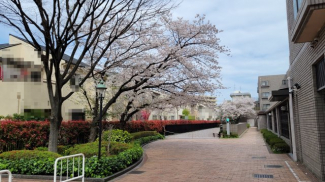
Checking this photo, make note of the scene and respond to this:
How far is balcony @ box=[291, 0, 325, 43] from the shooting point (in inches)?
197

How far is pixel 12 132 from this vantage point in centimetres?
1134

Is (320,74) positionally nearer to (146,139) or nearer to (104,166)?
(104,166)

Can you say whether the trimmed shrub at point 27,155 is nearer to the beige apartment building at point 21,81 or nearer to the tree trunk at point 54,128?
the tree trunk at point 54,128

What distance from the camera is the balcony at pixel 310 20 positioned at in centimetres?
502

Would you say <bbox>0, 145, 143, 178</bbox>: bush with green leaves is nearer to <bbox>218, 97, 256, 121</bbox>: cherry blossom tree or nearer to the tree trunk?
the tree trunk

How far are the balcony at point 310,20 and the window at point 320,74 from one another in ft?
2.22

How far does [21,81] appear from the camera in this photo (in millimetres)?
10883

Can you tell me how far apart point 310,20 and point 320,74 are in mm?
1903

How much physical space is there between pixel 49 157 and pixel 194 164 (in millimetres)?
5351

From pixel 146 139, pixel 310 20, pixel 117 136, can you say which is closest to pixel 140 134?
pixel 146 139

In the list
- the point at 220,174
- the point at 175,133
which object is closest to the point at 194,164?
the point at 220,174

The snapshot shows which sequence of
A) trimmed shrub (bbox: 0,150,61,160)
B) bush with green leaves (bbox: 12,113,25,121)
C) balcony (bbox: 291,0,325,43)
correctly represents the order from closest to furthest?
balcony (bbox: 291,0,325,43) → trimmed shrub (bbox: 0,150,61,160) → bush with green leaves (bbox: 12,113,25,121)

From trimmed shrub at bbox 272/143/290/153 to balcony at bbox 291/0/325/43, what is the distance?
785cm

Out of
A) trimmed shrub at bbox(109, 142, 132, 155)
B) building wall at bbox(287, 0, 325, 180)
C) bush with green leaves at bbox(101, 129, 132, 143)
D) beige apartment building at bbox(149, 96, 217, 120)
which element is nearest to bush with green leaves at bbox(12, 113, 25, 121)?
bush with green leaves at bbox(101, 129, 132, 143)
